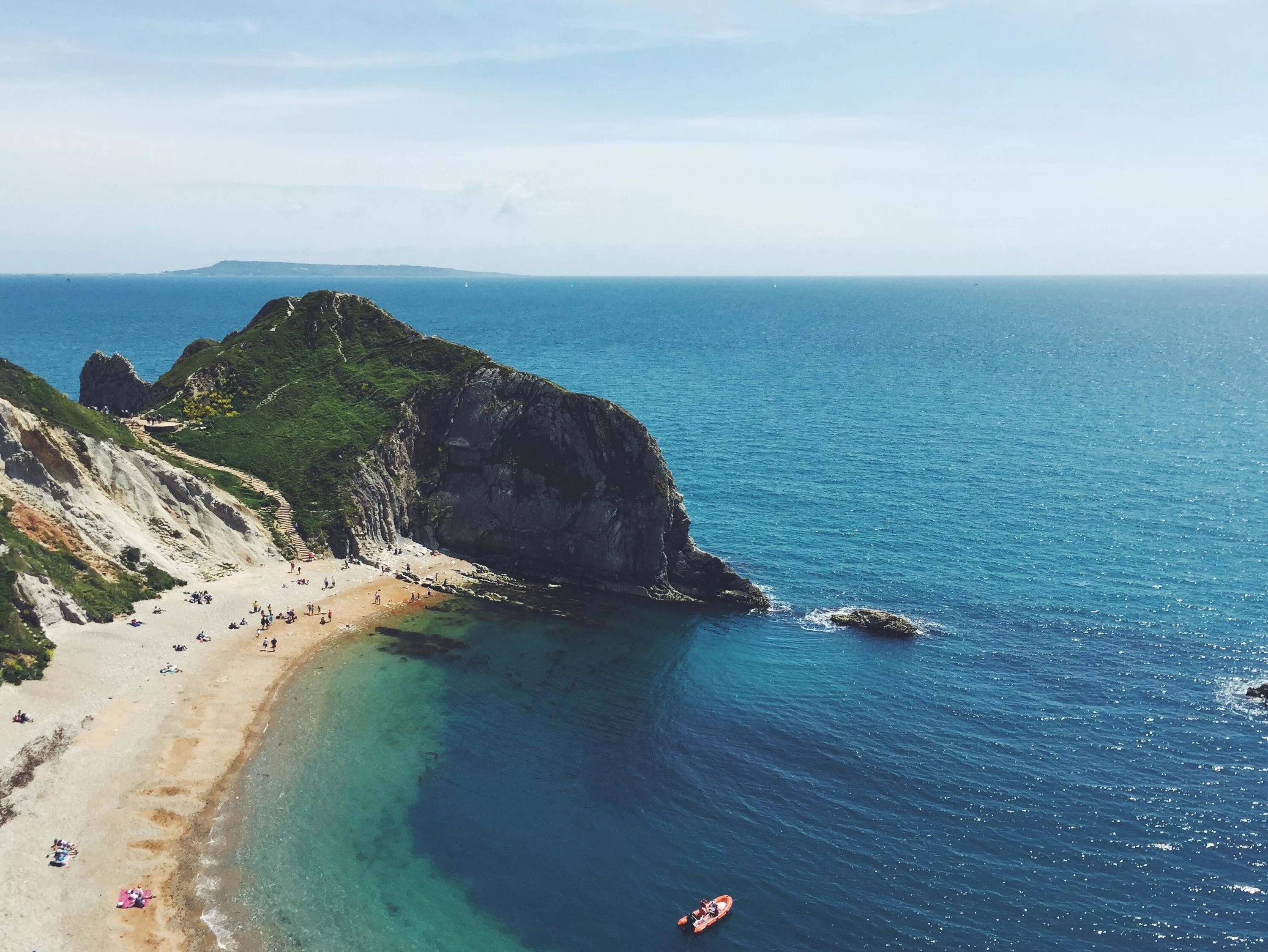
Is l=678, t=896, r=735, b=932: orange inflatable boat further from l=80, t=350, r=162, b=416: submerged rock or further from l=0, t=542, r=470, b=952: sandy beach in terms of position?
l=80, t=350, r=162, b=416: submerged rock

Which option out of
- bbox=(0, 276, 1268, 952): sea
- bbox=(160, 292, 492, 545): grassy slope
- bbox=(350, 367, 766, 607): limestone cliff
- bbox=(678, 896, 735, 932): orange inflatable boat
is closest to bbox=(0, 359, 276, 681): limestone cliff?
bbox=(160, 292, 492, 545): grassy slope

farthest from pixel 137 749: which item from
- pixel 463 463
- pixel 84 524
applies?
pixel 463 463

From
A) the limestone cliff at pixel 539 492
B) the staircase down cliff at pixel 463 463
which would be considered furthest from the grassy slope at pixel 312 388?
the limestone cliff at pixel 539 492

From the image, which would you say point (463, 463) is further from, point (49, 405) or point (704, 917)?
point (704, 917)

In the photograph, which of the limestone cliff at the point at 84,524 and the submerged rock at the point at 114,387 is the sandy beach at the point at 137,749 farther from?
the submerged rock at the point at 114,387

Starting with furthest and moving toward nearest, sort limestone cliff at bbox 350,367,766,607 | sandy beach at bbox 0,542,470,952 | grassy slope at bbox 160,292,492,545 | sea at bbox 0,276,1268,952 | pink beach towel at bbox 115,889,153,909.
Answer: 1. grassy slope at bbox 160,292,492,545
2. limestone cliff at bbox 350,367,766,607
3. sea at bbox 0,276,1268,952
4. pink beach towel at bbox 115,889,153,909
5. sandy beach at bbox 0,542,470,952
